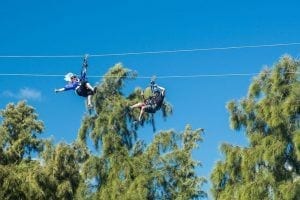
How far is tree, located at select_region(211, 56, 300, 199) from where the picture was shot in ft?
80.8

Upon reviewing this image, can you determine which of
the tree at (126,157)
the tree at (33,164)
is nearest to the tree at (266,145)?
the tree at (126,157)

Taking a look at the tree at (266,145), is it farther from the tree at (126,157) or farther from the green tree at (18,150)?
the green tree at (18,150)

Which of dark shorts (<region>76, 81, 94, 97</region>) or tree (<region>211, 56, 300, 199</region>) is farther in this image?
tree (<region>211, 56, 300, 199</region>)

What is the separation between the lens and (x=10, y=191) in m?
27.5

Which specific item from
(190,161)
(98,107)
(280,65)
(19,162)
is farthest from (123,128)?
(280,65)

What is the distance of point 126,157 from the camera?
27125mm

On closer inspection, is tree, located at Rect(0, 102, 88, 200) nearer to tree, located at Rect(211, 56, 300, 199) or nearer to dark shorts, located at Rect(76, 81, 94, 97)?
tree, located at Rect(211, 56, 300, 199)

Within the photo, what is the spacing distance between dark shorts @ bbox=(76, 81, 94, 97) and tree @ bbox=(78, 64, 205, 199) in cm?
816

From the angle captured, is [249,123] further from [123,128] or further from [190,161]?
[123,128]

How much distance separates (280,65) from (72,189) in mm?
10209

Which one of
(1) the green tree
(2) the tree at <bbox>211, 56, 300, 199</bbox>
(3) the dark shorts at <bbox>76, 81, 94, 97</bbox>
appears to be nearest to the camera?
(3) the dark shorts at <bbox>76, 81, 94, 97</bbox>

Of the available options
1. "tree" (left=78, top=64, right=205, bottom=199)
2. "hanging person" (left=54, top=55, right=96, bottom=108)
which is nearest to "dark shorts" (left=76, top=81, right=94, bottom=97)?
"hanging person" (left=54, top=55, right=96, bottom=108)

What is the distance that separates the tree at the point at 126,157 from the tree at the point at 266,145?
1870 mm

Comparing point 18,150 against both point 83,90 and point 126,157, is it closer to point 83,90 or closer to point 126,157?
point 126,157
